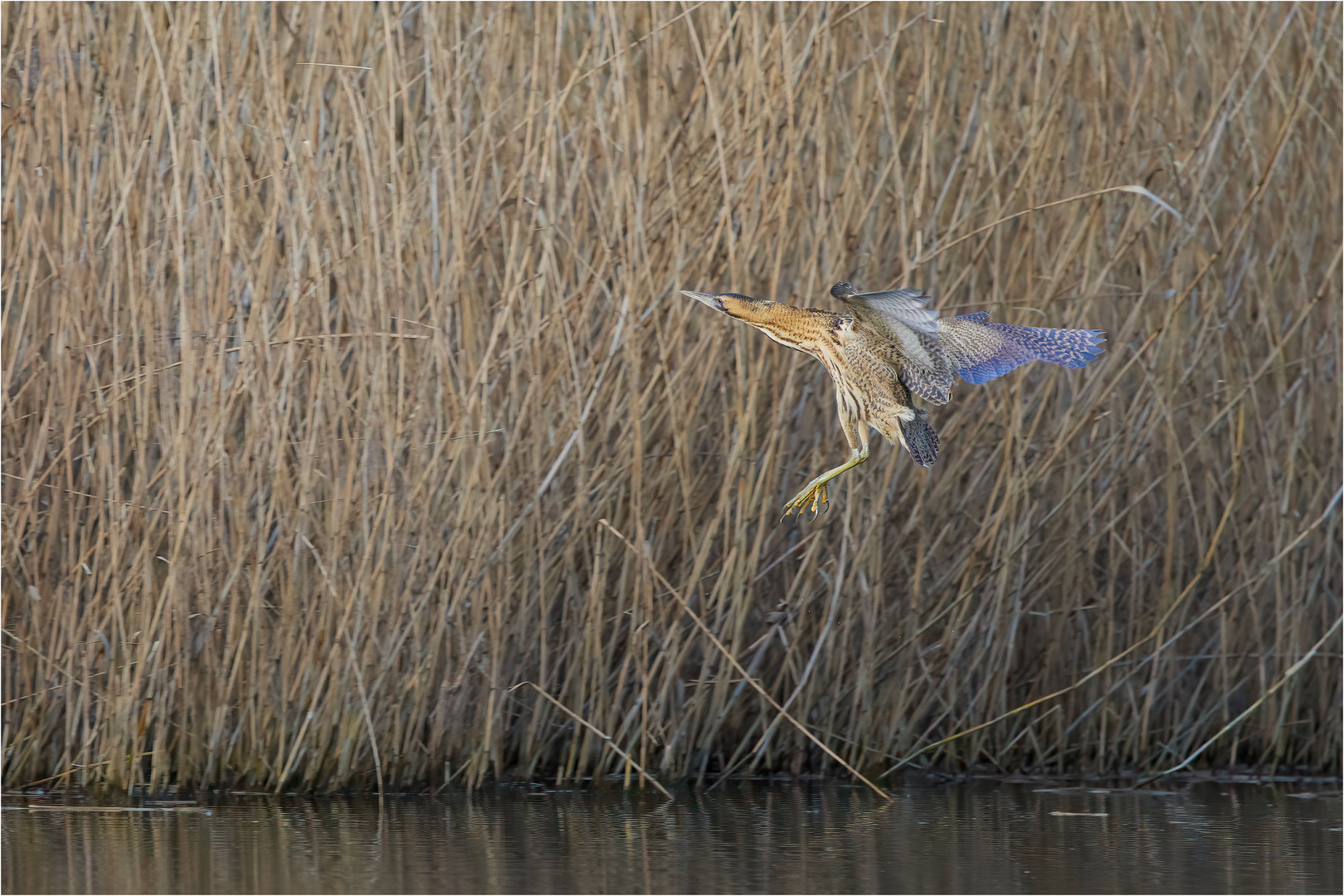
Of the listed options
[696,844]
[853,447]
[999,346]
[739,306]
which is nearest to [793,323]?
[739,306]

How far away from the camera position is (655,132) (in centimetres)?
410

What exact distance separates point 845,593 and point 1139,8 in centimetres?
197

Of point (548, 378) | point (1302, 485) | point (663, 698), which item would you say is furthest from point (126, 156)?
point (1302, 485)

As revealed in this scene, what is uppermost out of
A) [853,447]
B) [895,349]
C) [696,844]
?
[895,349]

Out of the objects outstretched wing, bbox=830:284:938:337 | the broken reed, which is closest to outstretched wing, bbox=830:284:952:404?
outstretched wing, bbox=830:284:938:337

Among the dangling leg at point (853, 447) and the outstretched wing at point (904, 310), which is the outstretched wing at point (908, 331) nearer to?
the outstretched wing at point (904, 310)

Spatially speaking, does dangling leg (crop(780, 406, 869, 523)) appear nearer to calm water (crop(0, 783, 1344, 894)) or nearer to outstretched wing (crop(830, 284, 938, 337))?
outstretched wing (crop(830, 284, 938, 337))

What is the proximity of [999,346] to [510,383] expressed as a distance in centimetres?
200

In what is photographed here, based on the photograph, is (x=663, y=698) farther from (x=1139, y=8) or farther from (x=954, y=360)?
(x=1139, y=8)

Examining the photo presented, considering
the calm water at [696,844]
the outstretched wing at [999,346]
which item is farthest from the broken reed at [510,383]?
the outstretched wing at [999,346]

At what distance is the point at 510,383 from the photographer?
4.11 m

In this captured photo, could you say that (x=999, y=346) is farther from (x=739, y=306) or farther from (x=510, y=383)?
(x=510, y=383)

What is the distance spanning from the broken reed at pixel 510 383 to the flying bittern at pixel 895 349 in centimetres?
165

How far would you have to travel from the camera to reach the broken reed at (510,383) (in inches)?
159
